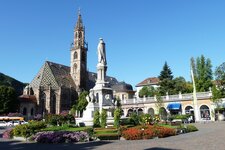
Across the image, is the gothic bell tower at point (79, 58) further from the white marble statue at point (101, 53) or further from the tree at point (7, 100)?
the white marble statue at point (101, 53)

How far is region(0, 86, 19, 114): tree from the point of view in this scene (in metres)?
69.3

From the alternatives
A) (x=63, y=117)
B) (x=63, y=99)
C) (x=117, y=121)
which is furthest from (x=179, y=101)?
(x=63, y=99)

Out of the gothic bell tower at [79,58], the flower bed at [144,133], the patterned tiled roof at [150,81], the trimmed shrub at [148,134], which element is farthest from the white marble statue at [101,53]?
the gothic bell tower at [79,58]

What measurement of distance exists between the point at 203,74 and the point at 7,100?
5339 cm

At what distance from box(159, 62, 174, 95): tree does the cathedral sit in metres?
15.8

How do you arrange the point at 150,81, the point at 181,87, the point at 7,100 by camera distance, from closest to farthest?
1. the point at 181,87
2. the point at 7,100
3. the point at 150,81

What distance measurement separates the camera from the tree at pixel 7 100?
69312mm

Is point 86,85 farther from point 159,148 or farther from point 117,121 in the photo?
point 159,148

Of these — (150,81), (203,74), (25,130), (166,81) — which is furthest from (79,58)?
(25,130)

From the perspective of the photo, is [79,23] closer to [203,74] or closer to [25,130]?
[203,74]

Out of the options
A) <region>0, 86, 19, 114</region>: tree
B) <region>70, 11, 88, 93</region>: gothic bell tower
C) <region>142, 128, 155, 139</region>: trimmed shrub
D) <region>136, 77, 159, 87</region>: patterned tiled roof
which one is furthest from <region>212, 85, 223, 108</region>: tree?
<region>70, 11, 88, 93</region>: gothic bell tower

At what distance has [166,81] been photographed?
214 feet

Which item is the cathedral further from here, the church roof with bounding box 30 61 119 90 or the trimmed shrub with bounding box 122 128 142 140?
the trimmed shrub with bounding box 122 128 142 140

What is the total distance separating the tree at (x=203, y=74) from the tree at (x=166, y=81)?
265 inches
